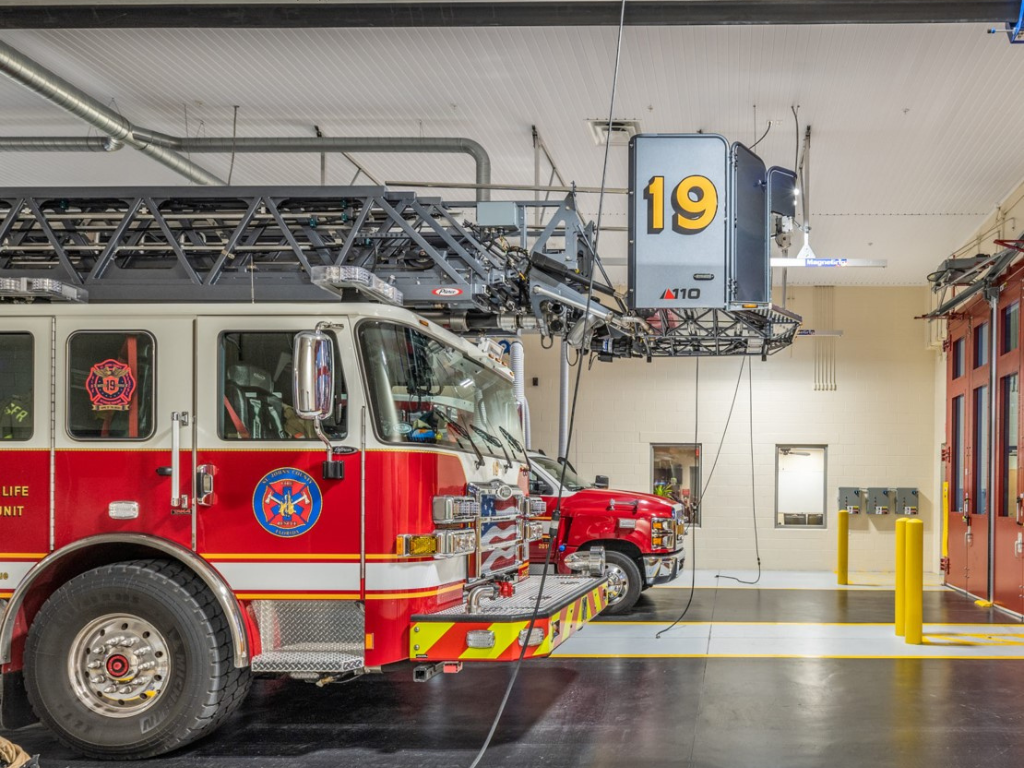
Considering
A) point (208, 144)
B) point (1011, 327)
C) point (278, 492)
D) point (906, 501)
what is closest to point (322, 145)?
point (208, 144)

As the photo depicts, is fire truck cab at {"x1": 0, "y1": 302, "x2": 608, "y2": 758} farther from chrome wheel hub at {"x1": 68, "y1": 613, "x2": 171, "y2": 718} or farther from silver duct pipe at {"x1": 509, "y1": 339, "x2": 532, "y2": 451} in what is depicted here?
silver duct pipe at {"x1": 509, "y1": 339, "x2": 532, "y2": 451}

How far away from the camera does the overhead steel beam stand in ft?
27.7

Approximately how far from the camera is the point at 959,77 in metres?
10.2

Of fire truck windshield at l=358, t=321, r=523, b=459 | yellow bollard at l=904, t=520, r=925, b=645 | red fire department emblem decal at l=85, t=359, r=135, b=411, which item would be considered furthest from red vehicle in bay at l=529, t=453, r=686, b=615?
red fire department emblem decal at l=85, t=359, r=135, b=411

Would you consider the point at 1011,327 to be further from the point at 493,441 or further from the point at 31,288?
the point at 31,288

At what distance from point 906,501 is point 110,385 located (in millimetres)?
15687

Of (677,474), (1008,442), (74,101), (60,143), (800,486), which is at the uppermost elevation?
(74,101)

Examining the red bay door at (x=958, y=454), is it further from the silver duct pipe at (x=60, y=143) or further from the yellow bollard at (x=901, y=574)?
the silver duct pipe at (x=60, y=143)

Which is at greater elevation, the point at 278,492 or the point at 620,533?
the point at 278,492

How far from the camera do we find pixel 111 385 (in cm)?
624

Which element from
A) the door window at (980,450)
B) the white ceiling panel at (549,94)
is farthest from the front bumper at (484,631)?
the door window at (980,450)

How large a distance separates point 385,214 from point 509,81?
4055mm

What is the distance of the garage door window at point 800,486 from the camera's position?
18.9 meters

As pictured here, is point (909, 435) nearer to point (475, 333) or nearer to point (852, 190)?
point (852, 190)
